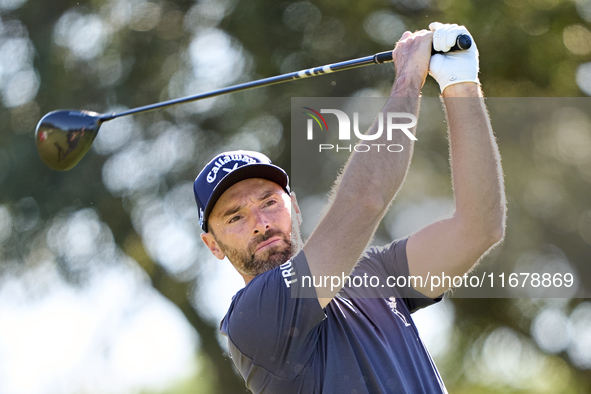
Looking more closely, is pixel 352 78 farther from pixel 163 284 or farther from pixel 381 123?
pixel 381 123

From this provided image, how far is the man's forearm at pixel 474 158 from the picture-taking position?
2.00 metres

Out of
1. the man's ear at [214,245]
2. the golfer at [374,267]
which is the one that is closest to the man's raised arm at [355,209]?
the golfer at [374,267]

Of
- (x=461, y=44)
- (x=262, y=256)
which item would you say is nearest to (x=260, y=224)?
(x=262, y=256)

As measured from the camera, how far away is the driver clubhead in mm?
3236

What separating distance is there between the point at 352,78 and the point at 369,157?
5259mm

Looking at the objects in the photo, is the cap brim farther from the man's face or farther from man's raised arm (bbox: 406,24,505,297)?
man's raised arm (bbox: 406,24,505,297)

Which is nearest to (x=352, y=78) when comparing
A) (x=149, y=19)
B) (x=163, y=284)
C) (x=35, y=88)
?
(x=149, y=19)

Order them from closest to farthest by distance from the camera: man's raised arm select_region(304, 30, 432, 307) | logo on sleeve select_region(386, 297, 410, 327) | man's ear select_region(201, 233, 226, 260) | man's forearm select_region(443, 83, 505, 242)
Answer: man's raised arm select_region(304, 30, 432, 307) < man's forearm select_region(443, 83, 505, 242) < logo on sleeve select_region(386, 297, 410, 327) < man's ear select_region(201, 233, 226, 260)

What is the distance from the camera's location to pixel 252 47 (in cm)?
734

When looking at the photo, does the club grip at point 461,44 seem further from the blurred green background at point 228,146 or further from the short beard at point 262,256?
the blurred green background at point 228,146

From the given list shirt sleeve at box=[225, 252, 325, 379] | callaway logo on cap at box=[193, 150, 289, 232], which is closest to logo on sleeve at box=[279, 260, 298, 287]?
shirt sleeve at box=[225, 252, 325, 379]

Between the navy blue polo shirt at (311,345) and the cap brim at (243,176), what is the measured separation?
56cm

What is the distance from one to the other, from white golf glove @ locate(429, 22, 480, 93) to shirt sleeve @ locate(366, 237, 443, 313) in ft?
2.15

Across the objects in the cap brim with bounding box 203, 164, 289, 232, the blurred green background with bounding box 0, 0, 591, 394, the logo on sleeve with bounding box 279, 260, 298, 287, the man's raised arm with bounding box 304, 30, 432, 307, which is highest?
the man's raised arm with bounding box 304, 30, 432, 307
